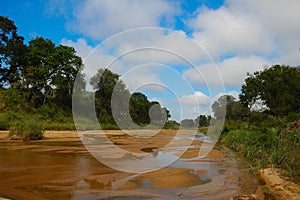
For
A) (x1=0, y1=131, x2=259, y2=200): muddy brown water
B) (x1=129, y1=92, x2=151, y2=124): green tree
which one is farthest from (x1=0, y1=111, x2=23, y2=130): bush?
(x1=129, y1=92, x2=151, y2=124): green tree

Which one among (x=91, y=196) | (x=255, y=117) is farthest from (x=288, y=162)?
(x=255, y=117)

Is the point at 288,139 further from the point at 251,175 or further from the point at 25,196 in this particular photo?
the point at 25,196

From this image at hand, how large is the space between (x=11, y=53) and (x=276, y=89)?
107ft

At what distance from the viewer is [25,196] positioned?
527cm

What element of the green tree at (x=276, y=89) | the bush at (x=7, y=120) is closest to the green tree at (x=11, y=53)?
the bush at (x=7, y=120)

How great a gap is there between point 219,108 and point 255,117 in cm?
1343

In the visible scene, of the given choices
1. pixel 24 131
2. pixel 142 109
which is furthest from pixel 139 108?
pixel 24 131

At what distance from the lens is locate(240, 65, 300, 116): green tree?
2814cm

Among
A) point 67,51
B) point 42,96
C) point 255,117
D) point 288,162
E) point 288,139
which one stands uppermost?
point 67,51

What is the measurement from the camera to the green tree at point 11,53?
3631 cm

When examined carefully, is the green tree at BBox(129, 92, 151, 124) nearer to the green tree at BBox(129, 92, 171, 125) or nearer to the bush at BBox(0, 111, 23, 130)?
the green tree at BBox(129, 92, 171, 125)

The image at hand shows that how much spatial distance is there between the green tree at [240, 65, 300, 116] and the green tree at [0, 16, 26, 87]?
29605mm

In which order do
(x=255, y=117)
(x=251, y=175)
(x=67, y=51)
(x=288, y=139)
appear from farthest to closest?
(x=67, y=51)
(x=255, y=117)
(x=288, y=139)
(x=251, y=175)

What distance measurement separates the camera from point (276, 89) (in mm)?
28469
